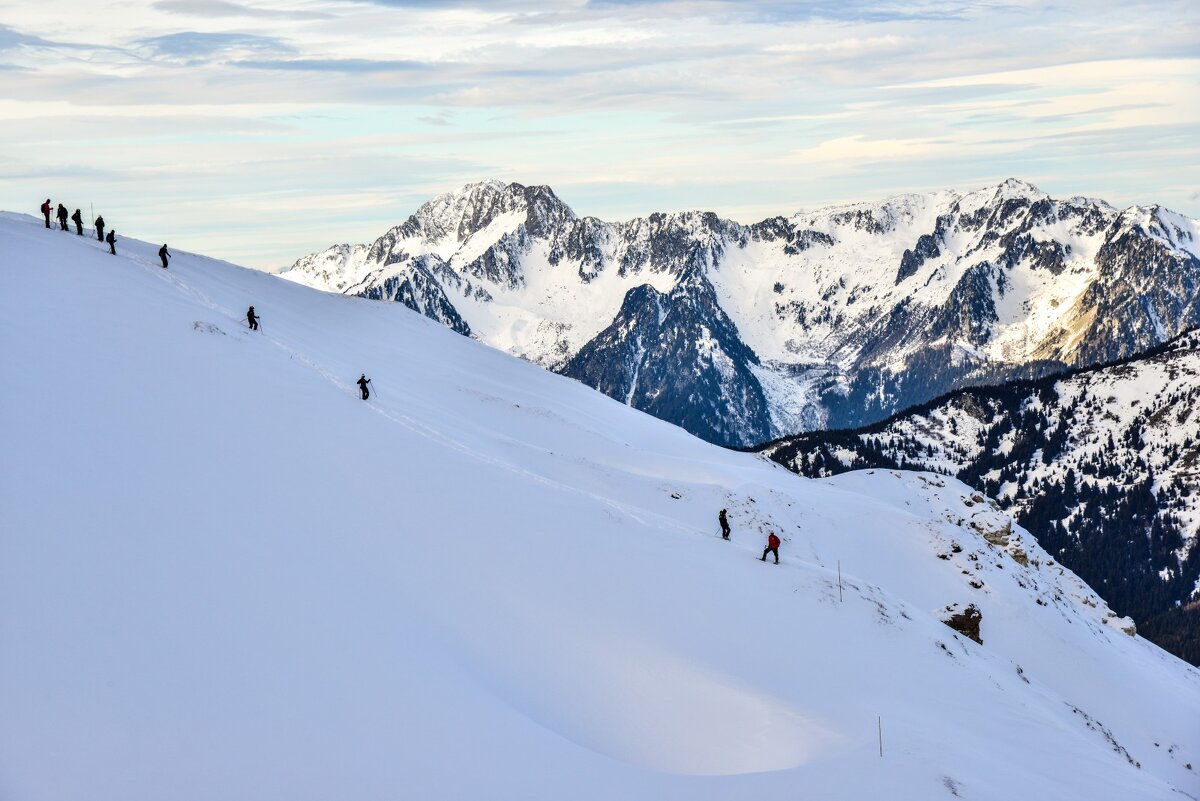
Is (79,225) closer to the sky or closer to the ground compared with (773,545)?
closer to the sky

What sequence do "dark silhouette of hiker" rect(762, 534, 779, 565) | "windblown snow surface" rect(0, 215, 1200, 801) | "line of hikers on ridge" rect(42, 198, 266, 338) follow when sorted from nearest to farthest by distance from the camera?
1. "windblown snow surface" rect(0, 215, 1200, 801)
2. "dark silhouette of hiker" rect(762, 534, 779, 565)
3. "line of hikers on ridge" rect(42, 198, 266, 338)

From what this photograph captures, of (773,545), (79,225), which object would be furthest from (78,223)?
(773,545)

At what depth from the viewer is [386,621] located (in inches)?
1105

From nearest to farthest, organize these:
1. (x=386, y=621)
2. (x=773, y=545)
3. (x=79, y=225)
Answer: (x=386, y=621)
(x=773, y=545)
(x=79, y=225)

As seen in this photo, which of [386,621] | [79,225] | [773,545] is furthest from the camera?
[79,225]

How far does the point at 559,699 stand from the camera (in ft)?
91.5

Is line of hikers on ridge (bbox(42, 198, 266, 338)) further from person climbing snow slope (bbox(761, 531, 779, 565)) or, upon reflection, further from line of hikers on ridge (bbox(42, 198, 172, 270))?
person climbing snow slope (bbox(761, 531, 779, 565))

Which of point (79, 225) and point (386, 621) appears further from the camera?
point (79, 225)

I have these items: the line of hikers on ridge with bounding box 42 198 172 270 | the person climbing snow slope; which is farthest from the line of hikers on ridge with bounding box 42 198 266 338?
the person climbing snow slope

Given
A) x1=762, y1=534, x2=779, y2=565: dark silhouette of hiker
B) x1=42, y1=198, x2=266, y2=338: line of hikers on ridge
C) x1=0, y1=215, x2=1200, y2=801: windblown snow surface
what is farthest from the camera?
x1=42, y1=198, x2=266, y2=338: line of hikers on ridge

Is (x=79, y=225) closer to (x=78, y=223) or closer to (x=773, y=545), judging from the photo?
(x=78, y=223)

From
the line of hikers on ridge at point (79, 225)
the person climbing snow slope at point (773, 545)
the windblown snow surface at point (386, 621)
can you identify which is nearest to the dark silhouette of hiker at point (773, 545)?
the person climbing snow slope at point (773, 545)

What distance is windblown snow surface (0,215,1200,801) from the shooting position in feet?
71.4

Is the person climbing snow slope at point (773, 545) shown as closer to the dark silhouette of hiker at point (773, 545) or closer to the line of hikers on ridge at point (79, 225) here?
the dark silhouette of hiker at point (773, 545)
